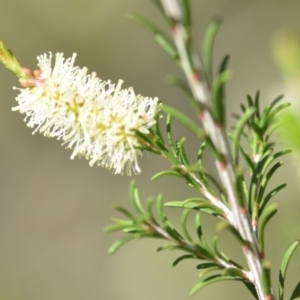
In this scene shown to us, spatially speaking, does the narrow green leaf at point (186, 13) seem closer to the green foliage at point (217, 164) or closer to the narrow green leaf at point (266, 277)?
the green foliage at point (217, 164)

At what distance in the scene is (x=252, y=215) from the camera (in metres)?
0.37

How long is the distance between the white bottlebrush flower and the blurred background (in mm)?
1625

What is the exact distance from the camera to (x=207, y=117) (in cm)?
29

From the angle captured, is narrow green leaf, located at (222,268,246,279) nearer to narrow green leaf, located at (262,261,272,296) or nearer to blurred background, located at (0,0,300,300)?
narrow green leaf, located at (262,261,272,296)

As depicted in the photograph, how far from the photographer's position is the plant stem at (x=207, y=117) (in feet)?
0.90

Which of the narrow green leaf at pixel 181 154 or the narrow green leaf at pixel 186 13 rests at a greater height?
the narrow green leaf at pixel 186 13

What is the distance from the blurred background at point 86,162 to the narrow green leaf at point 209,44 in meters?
1.74

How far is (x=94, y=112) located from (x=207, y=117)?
127 millimetres

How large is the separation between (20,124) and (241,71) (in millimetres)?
998

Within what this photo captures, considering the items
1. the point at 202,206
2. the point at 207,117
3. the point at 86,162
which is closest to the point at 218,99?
the point at 207,117

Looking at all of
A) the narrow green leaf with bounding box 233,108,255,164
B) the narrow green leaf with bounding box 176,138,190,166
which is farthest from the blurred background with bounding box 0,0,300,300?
the narrow green leaf with bounding box 233,108,255,164

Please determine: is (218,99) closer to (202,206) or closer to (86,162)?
(202,206)

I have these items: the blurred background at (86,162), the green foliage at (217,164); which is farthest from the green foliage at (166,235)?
the blurred background at (86,162)

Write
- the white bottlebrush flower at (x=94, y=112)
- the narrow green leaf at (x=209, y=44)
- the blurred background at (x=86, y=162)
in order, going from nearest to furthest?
the narrow green leaf at (x=209, y=44) → the white bottlebrush flower at (x=94, y=112) → the blurred background at (x=86, y=162)
